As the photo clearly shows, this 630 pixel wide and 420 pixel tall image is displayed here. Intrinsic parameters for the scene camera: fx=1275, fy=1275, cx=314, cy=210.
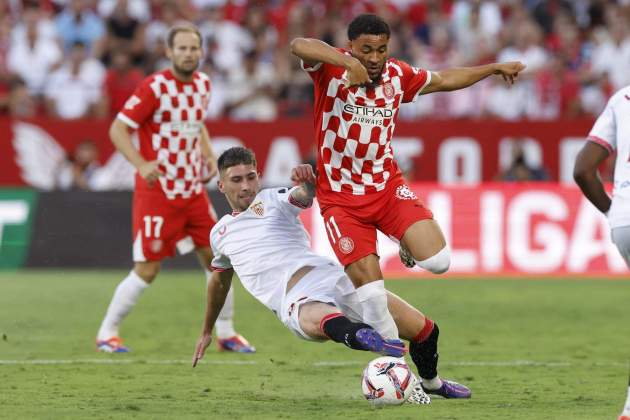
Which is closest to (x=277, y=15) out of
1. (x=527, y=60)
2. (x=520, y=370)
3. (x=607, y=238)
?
(x=527, y=60)

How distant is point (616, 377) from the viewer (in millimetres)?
8992

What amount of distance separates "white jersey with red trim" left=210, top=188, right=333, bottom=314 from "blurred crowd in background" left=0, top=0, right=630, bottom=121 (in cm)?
Result: 1090

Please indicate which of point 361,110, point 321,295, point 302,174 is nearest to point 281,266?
point 321,295

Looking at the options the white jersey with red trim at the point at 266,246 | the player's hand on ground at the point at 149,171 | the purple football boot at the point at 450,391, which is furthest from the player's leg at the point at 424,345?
the player's hand on ground at the point at 149,171

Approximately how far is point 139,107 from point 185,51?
0.60m

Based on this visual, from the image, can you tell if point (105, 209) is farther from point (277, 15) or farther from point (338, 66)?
point (338, 66)

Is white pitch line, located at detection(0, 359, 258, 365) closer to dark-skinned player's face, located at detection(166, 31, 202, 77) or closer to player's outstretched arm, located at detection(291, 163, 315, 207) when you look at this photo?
player's outstretched arm, located at detection(291, 163, 315, 207)

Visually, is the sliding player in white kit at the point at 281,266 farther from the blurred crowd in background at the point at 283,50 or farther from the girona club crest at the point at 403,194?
the blurred crowd in background at the point at 283,50

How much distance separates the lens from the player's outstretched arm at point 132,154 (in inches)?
395

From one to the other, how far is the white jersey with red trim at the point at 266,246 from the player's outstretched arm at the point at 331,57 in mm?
1141

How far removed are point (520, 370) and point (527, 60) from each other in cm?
1159

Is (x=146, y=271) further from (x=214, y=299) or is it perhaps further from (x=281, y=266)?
(x=281, y=266)

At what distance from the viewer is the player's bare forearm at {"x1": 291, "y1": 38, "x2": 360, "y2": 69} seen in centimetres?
746

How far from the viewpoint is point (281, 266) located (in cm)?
822
